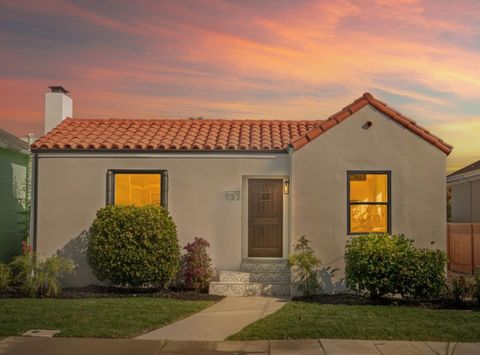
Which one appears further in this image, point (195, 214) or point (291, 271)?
point (195, 214)

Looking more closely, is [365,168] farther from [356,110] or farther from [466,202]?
[466,202]

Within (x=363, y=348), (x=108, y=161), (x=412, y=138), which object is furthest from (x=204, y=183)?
(x=363, y=348)

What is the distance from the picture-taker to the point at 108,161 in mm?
15664

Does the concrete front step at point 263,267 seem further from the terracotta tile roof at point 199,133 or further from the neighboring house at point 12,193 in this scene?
the neighboring house at point 12,193

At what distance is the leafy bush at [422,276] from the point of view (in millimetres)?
12864

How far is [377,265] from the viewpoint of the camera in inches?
510

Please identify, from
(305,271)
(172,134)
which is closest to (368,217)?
(305,271)

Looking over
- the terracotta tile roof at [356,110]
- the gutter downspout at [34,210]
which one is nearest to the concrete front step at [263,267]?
the terracotta tile roof at [356,110]

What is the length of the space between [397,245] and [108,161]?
7.17m

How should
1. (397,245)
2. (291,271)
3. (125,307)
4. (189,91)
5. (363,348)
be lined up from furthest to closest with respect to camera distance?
(189,91), (291,271), (397,245), (125,307), (363,348)

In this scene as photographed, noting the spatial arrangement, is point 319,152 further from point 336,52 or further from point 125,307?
point 125,307

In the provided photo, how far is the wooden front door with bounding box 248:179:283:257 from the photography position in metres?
16.2

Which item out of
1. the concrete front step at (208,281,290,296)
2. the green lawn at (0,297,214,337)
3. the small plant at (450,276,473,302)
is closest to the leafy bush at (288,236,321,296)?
the concrete front step at (208,281,290,296)

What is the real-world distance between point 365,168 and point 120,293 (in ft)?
20.8
